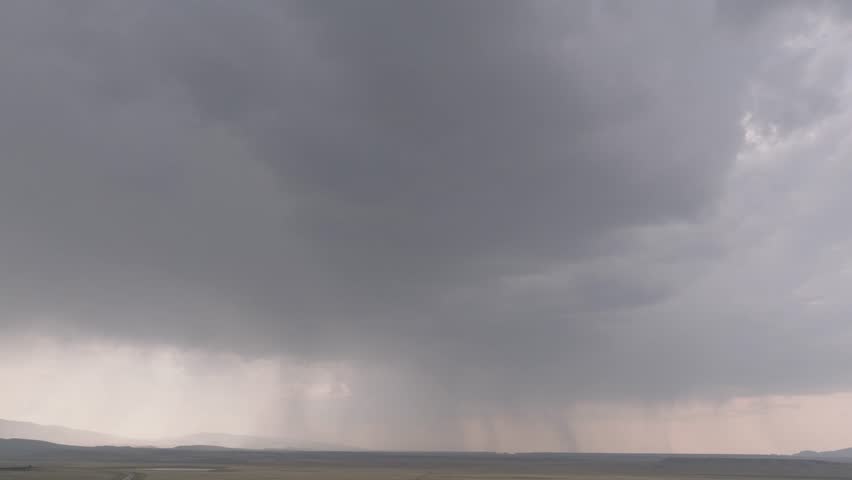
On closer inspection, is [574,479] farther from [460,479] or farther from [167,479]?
[167,479]

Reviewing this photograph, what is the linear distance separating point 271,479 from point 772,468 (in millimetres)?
172157

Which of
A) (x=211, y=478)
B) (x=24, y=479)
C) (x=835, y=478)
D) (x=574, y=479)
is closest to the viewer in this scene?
(x=24, y=479)

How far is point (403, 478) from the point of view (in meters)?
111

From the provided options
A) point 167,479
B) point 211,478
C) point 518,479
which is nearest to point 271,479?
point 211,478


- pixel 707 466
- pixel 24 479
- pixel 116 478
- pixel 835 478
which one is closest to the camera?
pixel 24 479

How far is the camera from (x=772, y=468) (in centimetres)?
19962

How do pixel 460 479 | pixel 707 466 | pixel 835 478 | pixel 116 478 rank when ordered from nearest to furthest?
pixel 116 478
pixel 460 479
pixel 835 478
pixel 707 466

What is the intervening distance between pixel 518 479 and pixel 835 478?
92.9 metres

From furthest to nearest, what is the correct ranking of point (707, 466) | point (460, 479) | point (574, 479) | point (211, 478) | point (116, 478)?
point (707, 466) → point (574, 479) → point (460, 479) → point (211, 478) → point (116, 478)

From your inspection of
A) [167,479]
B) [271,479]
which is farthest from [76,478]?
[271,479]

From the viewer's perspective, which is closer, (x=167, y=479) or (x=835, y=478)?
(x=167, y=479)

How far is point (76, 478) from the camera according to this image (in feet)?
325

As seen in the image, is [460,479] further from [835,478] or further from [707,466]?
[707,466]

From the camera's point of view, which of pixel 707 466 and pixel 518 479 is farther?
pixel 707 466
